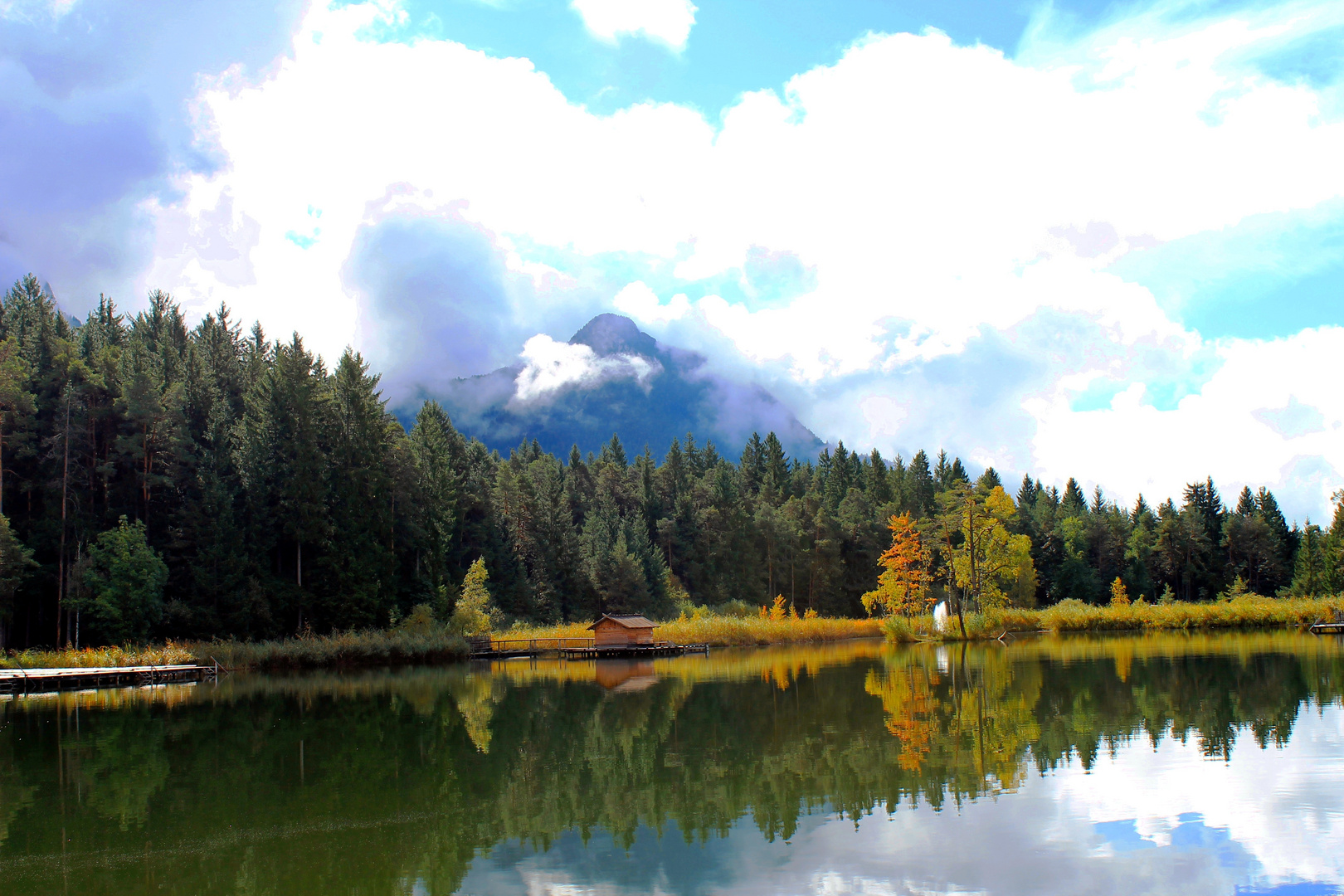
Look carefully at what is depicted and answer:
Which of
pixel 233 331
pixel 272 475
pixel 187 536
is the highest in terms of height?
pixel 233 331

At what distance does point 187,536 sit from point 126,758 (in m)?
35.8

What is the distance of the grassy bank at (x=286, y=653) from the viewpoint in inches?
1748

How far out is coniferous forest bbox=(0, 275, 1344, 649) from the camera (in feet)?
167

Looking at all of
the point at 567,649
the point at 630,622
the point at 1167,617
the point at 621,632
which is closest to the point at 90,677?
the point at 567,649

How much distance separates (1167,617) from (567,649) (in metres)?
41.6

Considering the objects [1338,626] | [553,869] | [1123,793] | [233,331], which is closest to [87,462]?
[233,331]

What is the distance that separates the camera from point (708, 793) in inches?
615

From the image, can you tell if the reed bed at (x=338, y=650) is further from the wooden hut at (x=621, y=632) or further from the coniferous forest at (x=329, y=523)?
the wooden hut at (x=621, y=632)

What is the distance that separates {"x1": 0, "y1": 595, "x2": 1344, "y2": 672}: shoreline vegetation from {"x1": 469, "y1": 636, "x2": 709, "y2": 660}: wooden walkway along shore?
2039mm

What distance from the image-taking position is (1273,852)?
11383mm

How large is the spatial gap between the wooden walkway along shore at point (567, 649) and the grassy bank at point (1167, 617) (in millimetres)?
14899

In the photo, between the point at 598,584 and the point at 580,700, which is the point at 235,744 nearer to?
the point at 580,700

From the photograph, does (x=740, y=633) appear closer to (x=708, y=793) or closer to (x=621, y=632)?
(x=621, y=632)

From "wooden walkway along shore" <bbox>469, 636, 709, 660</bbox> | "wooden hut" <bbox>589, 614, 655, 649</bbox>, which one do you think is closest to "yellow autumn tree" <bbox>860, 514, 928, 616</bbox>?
"wooden walkway along shore" <bbox>469, 636, 709, 660</bbox>
